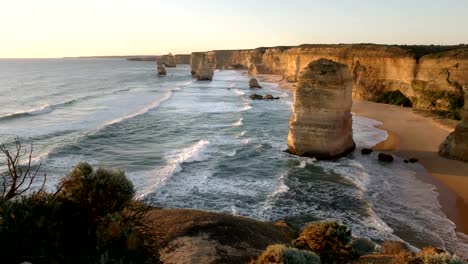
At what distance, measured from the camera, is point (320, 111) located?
2619cm

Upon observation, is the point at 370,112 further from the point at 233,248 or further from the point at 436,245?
the point at 233,248

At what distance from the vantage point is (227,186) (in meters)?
21.6

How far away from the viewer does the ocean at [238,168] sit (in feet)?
59.3

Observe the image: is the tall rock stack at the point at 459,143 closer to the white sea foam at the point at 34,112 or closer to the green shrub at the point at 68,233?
the green shrub at the point at 68,233

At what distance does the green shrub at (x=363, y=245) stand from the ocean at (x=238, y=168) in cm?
106

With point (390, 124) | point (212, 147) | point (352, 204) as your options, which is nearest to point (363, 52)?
point (390, 124)

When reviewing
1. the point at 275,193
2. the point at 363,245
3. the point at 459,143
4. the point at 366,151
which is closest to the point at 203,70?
the point at 366,151

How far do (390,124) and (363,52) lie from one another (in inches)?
876

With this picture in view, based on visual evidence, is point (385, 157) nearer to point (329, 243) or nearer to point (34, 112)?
point (329, 243)

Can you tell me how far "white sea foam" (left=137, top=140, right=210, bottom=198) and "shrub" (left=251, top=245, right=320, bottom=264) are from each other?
11.4m

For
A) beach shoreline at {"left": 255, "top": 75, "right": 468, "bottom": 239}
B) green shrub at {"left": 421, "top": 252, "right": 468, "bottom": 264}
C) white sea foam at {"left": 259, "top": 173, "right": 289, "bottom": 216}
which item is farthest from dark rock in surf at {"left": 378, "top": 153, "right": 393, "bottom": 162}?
green shrub at {"left": 421, "top": 252, "right": 468, "bottom": 264}

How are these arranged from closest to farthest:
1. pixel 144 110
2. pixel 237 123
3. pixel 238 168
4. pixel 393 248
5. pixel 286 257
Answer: pixel 286 257
pixel 393 248
pixel 238 168
pixel 237 123
pixel 144 110

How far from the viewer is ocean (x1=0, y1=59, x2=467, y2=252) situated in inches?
712

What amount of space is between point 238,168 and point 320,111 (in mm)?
6103
